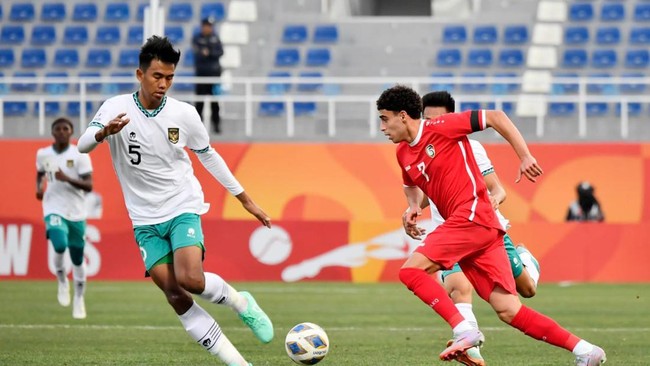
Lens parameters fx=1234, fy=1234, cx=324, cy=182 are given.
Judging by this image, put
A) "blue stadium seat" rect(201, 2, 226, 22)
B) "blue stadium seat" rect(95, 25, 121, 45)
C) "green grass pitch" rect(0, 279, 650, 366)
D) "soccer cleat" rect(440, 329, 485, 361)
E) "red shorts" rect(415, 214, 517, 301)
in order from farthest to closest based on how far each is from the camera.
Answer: "blue stadium seat" rect(201, 2, 226, 22) → "blue stadium seat" rect(95, 25, 121, 45) → "green grass pitch" rect(0, 279, 650, 366) → "red shorts" rect(415, 214, 517, 301) → "soccer cleat" rect(440, 329, 485, 361)

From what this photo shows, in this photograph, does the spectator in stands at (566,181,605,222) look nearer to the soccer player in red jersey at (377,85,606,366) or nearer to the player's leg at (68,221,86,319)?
the player's leg at (68,221,86,319)

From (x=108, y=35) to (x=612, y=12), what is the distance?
12.2 metres

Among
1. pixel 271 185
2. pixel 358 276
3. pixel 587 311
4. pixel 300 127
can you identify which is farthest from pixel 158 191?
pixel 300 127

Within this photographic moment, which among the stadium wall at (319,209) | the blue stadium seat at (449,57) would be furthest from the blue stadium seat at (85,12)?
the blue stadium seat at (449,57)

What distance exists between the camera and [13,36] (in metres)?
30.3

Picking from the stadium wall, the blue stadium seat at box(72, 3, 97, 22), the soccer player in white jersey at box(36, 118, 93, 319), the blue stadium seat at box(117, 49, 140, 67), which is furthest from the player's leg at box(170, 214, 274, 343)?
the blue stadium seat at box(72, 3, 97, 22)

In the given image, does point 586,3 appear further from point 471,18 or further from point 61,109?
point 61,109

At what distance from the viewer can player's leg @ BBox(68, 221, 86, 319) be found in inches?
568

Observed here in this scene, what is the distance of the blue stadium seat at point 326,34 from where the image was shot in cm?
2966

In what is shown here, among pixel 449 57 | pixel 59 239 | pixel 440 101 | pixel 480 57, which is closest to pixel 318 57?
pixel 449 57

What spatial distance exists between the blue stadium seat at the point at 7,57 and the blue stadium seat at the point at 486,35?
11162mm

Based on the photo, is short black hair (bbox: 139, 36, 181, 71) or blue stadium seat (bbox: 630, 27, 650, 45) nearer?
short black hair (bbox: 139, 36, 181, 71)

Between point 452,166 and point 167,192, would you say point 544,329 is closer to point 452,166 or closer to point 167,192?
point 452,166

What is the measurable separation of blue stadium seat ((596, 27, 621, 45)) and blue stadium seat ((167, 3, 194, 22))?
9.89m
